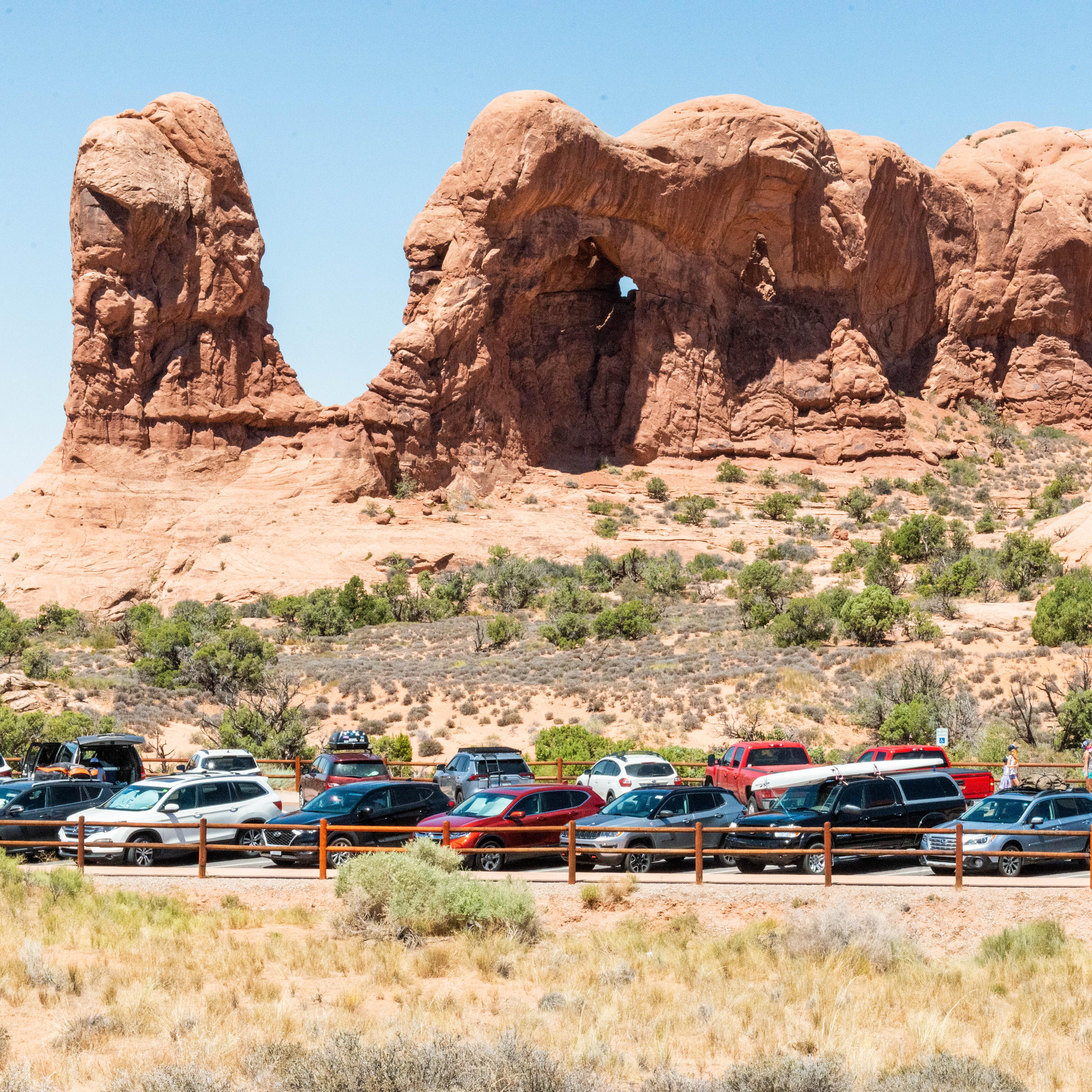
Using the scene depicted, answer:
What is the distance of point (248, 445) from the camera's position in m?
60.2

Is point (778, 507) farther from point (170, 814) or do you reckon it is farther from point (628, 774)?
point (170, 814)

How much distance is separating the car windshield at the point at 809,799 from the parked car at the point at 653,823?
2.46 ft

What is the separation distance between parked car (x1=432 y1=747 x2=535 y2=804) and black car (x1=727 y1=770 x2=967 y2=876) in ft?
18.4

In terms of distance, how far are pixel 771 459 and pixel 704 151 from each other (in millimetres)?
16213

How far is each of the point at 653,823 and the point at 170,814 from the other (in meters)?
7.27

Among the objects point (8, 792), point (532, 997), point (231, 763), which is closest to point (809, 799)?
point (532, 997)

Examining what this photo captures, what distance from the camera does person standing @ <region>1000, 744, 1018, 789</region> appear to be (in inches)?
912

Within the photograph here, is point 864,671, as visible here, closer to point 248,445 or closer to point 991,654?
point 991,654

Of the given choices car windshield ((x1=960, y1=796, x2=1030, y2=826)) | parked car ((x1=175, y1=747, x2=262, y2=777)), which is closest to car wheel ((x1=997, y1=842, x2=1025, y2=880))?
car windshield ((x1=960, y1=796, x2=1030, y2=826))

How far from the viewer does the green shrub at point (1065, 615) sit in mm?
37188

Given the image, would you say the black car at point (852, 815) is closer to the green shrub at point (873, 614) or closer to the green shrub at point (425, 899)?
the green shrub at point (425, 899)

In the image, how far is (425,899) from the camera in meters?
15.2

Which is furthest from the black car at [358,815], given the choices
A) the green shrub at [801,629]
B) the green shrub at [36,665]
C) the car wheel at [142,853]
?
the green shrub at [801,629]

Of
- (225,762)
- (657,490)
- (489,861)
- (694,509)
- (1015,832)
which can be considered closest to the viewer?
(1015,832)
